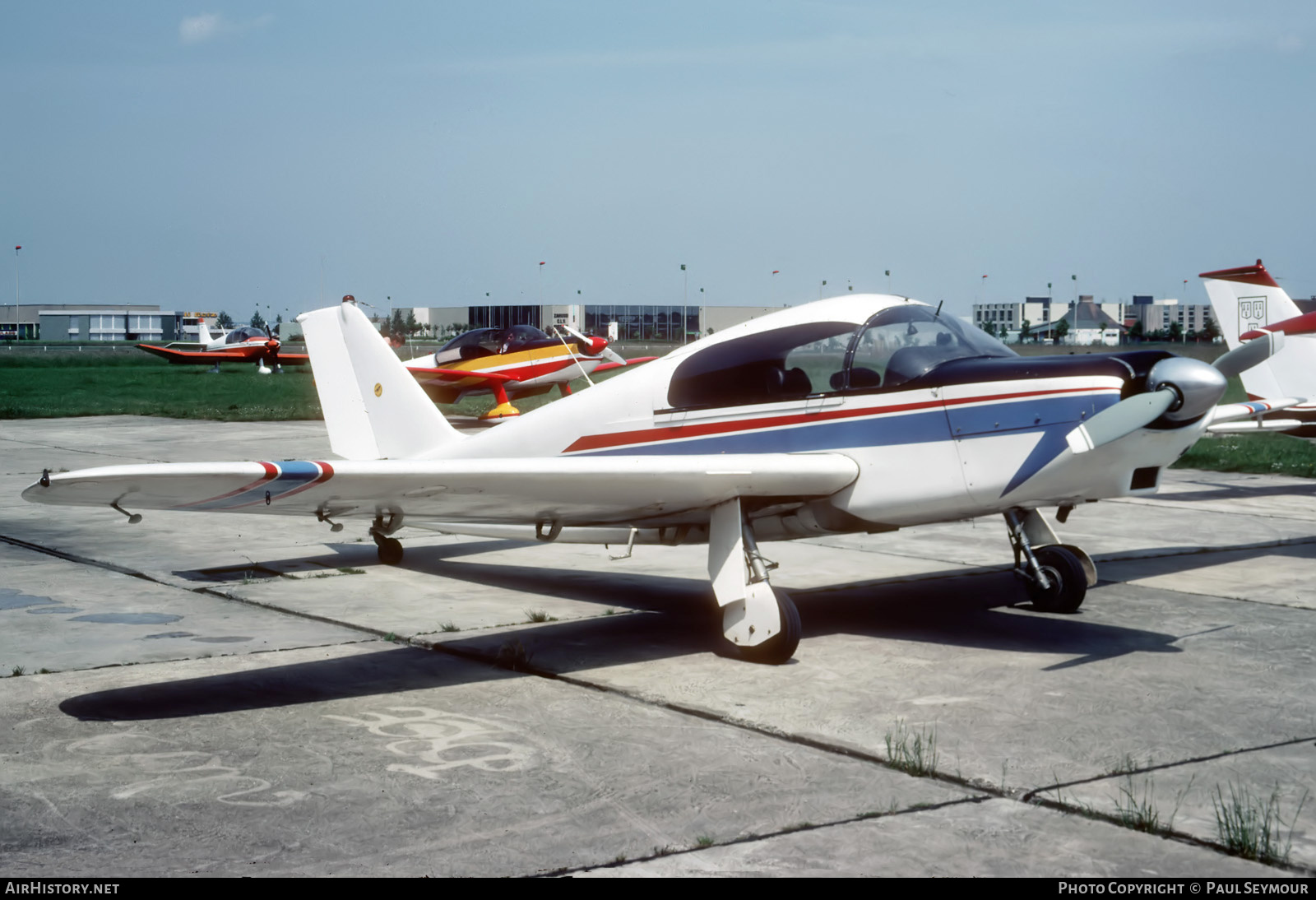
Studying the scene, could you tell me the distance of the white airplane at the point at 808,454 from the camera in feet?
21.6

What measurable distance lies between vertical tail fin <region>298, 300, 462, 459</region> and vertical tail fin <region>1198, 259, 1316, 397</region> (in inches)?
444

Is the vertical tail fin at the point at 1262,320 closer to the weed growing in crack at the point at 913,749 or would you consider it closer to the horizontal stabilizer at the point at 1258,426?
the horizontal stabilizer at the point at 1258,426

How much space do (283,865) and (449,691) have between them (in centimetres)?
237

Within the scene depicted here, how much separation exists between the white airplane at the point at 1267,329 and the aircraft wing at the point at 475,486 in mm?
10215

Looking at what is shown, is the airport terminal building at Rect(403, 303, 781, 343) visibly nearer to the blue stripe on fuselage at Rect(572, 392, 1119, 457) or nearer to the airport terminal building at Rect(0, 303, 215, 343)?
the airport terminal building at Rect(0, 303, 215, 343)

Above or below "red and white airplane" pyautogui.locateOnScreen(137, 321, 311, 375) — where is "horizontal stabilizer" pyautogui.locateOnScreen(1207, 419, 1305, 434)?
below

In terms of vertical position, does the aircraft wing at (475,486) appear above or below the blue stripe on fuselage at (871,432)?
below

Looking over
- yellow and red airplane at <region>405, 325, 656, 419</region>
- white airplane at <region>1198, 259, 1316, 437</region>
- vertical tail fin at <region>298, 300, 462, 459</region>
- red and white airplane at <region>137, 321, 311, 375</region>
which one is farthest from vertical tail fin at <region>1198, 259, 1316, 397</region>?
red and white airplane at <region>137, 321, 311, 375</region>

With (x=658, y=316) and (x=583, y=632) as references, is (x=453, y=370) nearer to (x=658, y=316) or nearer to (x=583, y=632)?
(x=583, y=632)

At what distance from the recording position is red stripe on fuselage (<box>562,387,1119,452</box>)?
6.99m

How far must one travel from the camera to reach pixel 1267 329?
592 inches

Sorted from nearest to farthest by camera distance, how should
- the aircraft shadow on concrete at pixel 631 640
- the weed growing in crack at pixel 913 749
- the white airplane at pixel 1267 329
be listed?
the weed growing in crack at pixel 913 749, the aircraft shadow on concrete at pixel 631 640, the white airplane at pixel 1267 329

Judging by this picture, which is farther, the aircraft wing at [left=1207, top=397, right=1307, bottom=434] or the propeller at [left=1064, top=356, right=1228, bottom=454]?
the aircraft wing at [left=1207, top=397, right=1307, bottom=434]

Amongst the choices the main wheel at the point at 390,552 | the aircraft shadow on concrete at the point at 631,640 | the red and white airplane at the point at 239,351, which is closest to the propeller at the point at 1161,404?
the aircraft shadow on concrete at the point at 631,640
